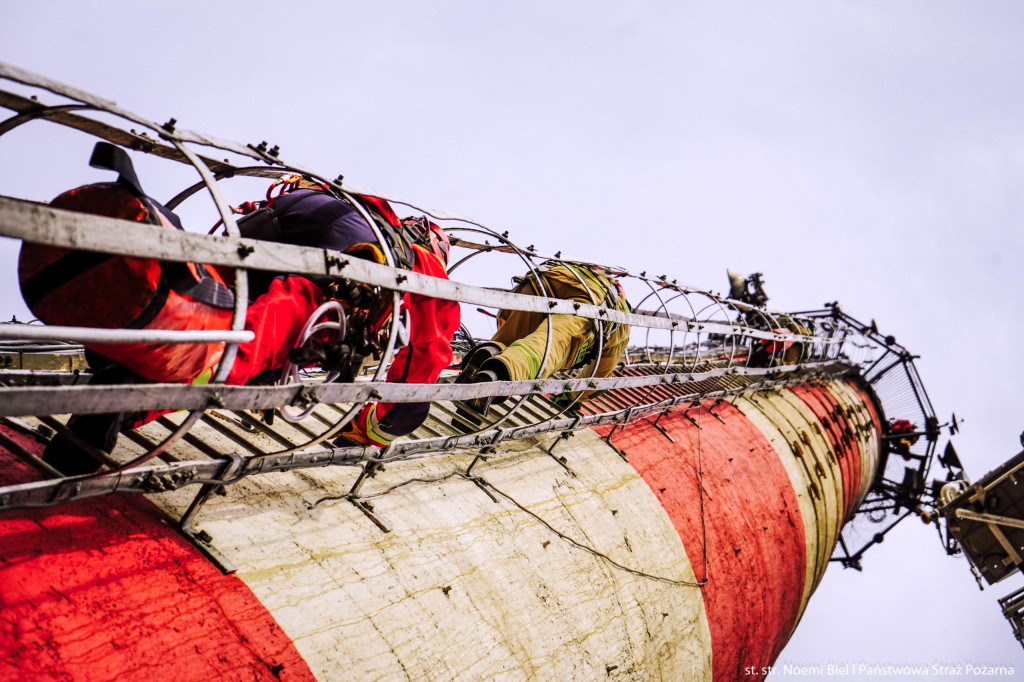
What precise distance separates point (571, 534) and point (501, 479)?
23.3 inches

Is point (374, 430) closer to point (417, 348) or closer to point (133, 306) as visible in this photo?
point (417, 348)

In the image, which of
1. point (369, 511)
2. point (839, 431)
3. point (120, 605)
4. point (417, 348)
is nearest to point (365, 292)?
point (417, 348)

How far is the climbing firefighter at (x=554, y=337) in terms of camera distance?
4723 mm

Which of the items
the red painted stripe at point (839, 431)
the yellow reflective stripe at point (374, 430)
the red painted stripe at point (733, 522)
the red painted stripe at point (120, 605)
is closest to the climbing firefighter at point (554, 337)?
the yellow reflective stripe at point (374, 430)

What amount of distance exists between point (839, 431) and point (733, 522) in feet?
21.4

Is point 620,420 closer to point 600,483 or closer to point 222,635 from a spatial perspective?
point 600,483

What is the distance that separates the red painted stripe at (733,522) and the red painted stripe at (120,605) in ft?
13.5

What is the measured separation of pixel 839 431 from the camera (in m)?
12.6

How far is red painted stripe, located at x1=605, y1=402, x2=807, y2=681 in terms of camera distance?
6.29m

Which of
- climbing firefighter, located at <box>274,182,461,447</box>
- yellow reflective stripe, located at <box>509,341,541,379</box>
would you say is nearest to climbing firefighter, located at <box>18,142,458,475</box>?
climbing firefighter, located at <box>274,182,461,447</box>

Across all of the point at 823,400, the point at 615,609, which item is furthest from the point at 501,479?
the point at 823,400

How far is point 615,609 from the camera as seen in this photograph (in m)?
4.73

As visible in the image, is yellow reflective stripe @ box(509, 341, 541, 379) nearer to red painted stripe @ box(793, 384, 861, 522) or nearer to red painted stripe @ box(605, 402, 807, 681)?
red painted stripe @ box(605, 402, 807, 681)

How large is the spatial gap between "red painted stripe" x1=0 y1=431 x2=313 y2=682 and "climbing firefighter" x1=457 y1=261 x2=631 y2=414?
81.5 inches
